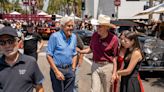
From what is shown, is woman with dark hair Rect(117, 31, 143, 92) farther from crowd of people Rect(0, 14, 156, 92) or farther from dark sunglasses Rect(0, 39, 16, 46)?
dark sunglasses Rect(0, 39, 16, 46)

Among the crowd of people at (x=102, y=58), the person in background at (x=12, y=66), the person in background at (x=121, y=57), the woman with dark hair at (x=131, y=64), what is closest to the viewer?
the person in background at (x=12, y=66)

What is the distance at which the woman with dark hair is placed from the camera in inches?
215

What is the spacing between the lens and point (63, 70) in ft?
20.5

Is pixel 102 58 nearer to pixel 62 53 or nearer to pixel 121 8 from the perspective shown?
pixel 62 53

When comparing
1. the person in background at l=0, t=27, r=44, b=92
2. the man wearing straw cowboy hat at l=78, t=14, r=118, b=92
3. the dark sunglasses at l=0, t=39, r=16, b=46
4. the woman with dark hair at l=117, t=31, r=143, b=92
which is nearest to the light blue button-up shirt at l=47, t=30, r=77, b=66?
the man wearing straw cowboy hat at l=78, t=14, r=118, b=92

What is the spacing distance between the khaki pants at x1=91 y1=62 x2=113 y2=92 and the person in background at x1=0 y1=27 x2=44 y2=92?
283cm

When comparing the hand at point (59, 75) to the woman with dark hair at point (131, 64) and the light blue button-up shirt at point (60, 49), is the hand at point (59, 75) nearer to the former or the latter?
the light blue button-up shirt at point (60, 49)

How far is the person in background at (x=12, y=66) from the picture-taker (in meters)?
3.60

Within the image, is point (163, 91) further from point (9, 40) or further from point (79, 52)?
point (9, 40)

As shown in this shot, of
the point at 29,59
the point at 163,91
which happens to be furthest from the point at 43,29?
the point at 29,59

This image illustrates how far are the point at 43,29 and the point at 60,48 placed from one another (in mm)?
30791

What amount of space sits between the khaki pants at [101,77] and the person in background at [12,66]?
2827mm

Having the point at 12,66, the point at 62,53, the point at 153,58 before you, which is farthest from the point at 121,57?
the point at 153,58

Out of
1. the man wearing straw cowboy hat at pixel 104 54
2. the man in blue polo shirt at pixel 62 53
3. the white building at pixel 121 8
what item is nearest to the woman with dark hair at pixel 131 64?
the man wearing straw cowboy hat at pixel 104 54
